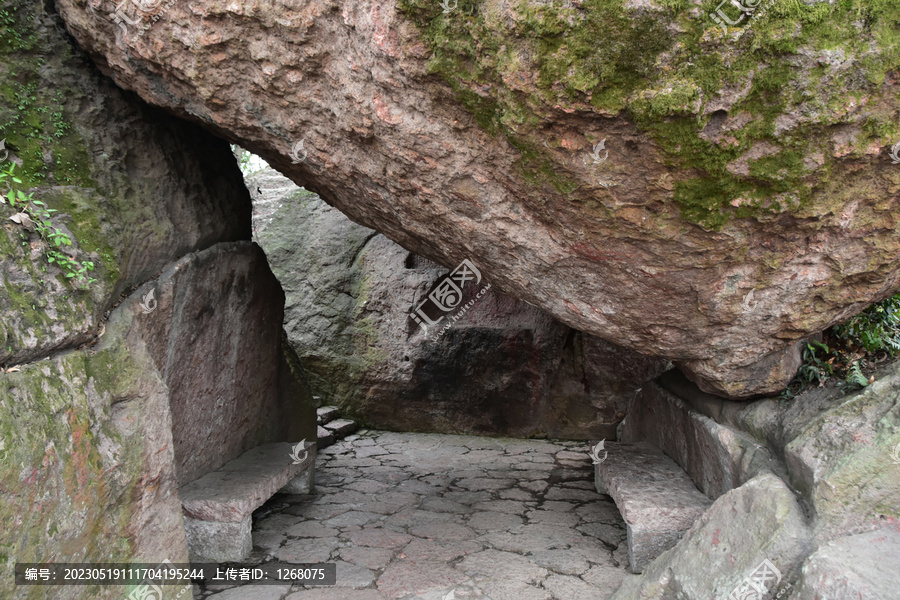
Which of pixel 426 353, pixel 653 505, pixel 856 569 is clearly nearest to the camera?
pixel 856 569

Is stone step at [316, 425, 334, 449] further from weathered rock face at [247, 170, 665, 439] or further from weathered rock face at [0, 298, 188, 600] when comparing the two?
weathered rock face at [0, 298, 188, 600]

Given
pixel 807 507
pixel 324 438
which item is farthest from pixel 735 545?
pixel 324 438

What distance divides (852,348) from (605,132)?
5.65ft

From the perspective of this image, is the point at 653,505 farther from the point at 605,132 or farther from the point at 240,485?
the point at 240,485

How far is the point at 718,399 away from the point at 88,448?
2992 millimetres

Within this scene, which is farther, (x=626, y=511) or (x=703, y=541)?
(x=626, y=511)

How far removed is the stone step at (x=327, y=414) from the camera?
20.7ft

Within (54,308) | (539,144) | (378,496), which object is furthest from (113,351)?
(378,496)

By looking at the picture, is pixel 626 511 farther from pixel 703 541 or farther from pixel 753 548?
pixel 753 548

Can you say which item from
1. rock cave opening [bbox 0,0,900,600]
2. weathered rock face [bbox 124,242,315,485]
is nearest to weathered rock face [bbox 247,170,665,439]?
weathered rock face [bbox 124,242,315,485]

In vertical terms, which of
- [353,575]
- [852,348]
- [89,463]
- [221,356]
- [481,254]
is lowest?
[353,575]

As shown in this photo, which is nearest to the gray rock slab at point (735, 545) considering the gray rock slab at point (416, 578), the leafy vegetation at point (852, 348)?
the leafy vegetation at point (852, 348)

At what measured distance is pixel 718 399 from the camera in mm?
3236

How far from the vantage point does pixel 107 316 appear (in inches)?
103
